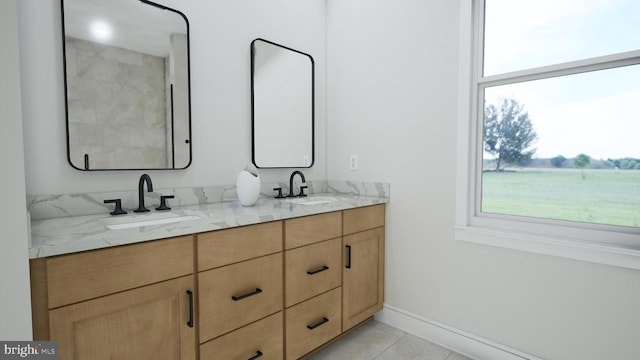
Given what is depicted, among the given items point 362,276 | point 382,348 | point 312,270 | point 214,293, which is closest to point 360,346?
point 382,348

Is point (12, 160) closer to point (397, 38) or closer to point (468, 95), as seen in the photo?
point (468, 95)

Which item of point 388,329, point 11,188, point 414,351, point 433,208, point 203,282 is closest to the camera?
point 11,188

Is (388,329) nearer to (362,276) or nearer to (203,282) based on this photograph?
(362,276)

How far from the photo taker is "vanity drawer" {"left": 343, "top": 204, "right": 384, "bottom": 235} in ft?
6.54

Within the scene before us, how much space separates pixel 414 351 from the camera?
1979 mm

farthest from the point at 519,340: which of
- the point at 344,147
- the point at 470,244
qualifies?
the point at 344,147

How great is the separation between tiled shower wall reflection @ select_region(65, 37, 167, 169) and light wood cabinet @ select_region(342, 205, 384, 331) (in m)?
1.20

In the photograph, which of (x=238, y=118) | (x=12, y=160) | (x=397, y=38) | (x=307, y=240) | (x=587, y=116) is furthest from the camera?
(x=397, y=38)

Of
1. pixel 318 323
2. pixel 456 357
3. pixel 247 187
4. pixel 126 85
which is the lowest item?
pixel 456 357

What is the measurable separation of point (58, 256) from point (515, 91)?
2.22 meters

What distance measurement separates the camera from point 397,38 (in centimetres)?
224

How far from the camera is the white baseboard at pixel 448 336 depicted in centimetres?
183

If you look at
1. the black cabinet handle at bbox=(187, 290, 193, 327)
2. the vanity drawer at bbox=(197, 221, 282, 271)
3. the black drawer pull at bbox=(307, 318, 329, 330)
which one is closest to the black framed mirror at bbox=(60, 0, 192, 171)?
the vanity drawer at bbox=(197, 221, 282, 271)

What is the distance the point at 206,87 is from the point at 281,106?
0.59 meters
